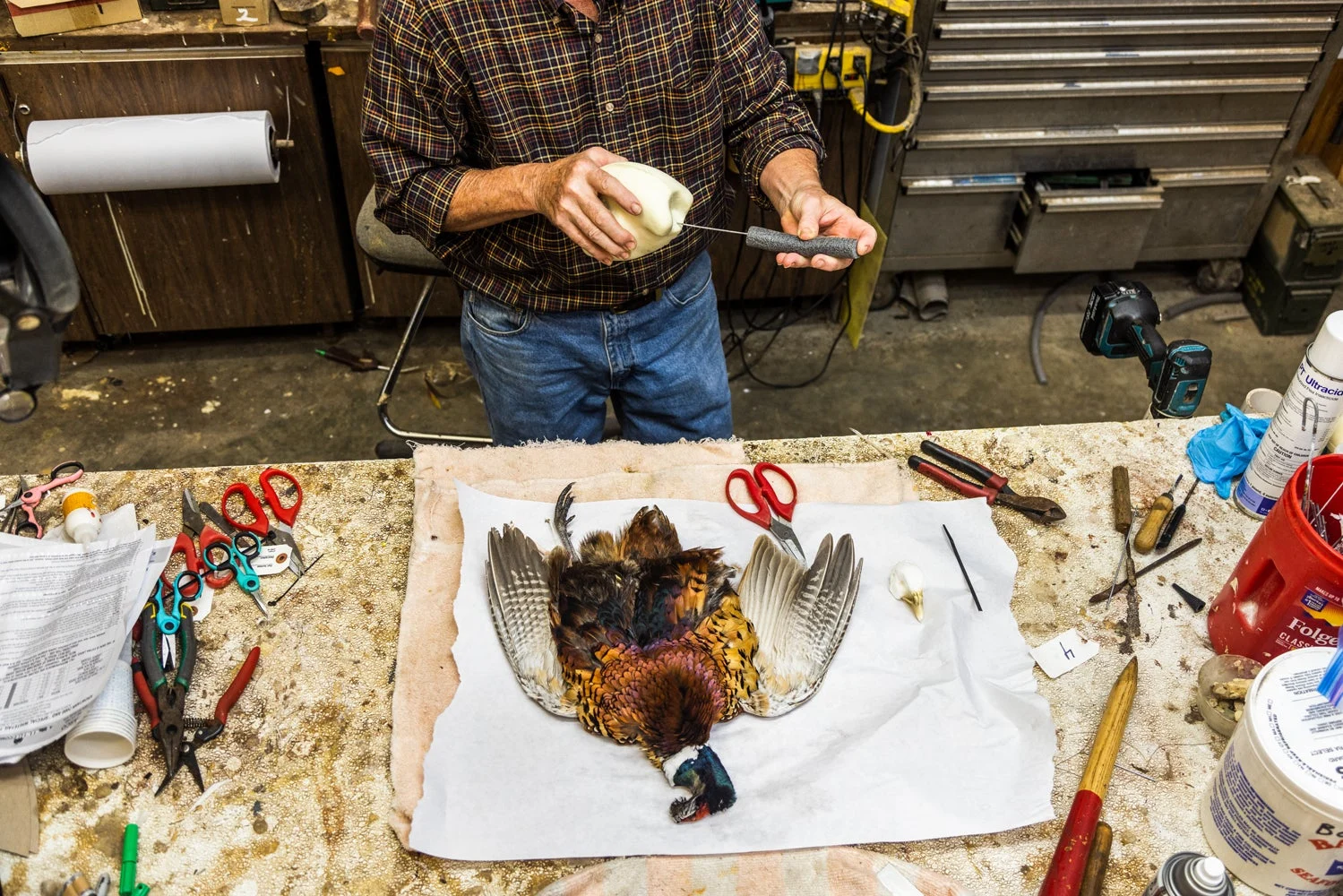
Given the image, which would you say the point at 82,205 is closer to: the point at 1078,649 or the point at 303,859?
the point at 303,859

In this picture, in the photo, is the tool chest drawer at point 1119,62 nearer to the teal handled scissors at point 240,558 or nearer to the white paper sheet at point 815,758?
the white paper sheet at point 815,758

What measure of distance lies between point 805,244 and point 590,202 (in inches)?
11.7

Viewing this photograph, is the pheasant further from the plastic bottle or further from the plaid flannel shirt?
the plastic bottle

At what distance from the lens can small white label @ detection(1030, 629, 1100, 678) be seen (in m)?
1.22

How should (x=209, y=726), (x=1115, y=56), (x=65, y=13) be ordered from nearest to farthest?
(x=209, y=726) < (x=65, y=13) < (x=1115, y=56)

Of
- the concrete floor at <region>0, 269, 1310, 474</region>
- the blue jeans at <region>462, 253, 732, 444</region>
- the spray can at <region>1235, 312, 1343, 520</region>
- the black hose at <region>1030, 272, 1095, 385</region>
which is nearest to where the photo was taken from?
the spray can at <region>1235, 312, 1343, 520</region>

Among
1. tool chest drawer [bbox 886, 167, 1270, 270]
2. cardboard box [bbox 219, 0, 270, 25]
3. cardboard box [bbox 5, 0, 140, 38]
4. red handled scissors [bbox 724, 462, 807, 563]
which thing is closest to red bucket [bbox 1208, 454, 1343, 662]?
red handled scissors [bbox 724, 462, 807, 563]

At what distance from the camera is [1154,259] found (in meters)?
3.21

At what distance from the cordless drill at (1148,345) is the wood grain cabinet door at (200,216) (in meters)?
1.96

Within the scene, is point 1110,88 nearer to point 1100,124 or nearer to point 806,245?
point 1100,124

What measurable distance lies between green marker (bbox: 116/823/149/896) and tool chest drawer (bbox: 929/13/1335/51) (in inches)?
95.5

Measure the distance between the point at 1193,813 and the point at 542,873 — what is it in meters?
0.73

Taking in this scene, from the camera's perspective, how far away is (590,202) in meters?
1.18

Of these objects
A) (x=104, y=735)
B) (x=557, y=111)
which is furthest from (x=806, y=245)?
(x=104, y=735)
